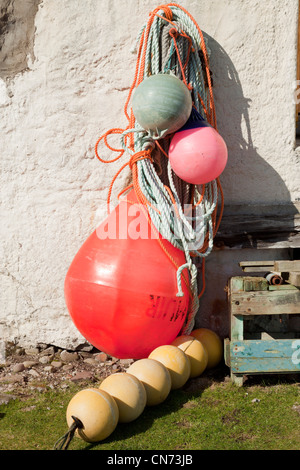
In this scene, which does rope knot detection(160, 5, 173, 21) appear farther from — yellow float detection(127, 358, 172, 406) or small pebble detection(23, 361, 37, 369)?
small pebble detection(23, 361, 37, 369)

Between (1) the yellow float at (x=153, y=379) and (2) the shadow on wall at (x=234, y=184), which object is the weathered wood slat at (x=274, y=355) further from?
(2) the shadow on wall at (x=234, y=184)

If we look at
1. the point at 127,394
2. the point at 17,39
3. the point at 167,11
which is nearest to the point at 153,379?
the point at 127,394

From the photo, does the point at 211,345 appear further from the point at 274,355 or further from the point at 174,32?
the point at 174,32

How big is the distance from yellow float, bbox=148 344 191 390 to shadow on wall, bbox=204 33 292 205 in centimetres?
124

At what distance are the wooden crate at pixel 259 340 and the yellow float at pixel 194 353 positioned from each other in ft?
0.50

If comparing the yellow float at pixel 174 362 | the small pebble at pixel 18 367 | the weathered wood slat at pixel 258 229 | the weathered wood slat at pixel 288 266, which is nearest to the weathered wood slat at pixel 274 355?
the yellow float at pixel 174 362

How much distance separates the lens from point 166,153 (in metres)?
3.44

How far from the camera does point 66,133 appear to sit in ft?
12.3

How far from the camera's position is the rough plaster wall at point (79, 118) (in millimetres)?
3686

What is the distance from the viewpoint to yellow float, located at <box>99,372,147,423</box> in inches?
109

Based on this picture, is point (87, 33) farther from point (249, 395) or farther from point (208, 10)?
point (249, 395)

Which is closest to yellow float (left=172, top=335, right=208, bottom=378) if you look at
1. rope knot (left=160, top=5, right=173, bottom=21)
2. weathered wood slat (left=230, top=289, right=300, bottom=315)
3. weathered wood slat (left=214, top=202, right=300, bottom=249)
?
weathered wood slat (left=230, top=289, right=300, bottom=315)

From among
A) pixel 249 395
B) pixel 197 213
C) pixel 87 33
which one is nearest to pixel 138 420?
pixel 249 395
